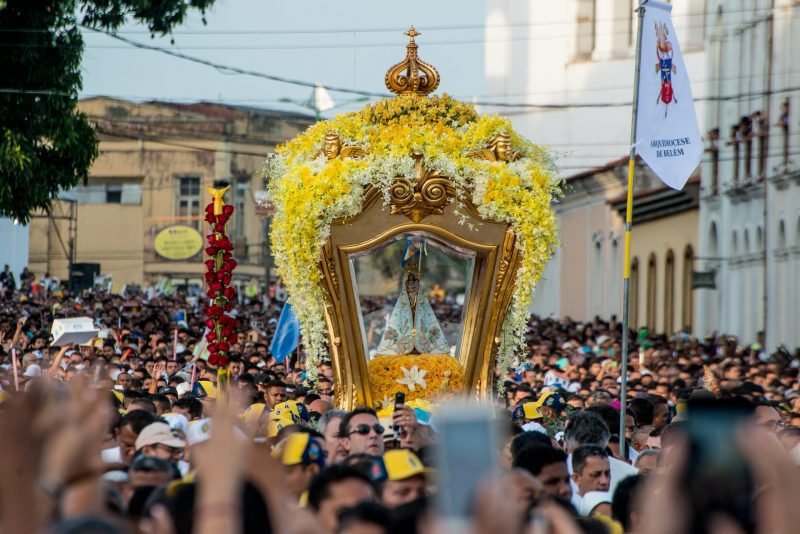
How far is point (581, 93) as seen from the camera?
190 feet

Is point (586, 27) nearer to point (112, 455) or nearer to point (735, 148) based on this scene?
point (735, 148)

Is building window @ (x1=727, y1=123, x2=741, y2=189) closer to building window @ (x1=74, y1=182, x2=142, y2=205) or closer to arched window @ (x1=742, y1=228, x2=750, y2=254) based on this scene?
arched window @ (x1=742, y1=228, x2=750, y2=254)

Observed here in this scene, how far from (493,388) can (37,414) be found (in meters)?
8.85

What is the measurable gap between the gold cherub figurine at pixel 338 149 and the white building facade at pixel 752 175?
67.9ft

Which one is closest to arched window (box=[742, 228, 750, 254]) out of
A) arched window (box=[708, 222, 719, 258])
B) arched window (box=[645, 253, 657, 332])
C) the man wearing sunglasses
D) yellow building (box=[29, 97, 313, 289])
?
arched window (box=[708, 222, 719, 258])

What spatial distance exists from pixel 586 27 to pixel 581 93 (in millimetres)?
2229

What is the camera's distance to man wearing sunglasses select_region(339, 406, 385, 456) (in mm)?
9594

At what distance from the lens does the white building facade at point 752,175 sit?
1325 inches

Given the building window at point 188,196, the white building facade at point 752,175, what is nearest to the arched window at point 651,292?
the white building facade at point 752,175

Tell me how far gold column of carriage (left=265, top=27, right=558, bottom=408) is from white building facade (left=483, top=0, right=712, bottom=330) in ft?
101

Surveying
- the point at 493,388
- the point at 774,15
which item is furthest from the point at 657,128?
the point at 774,15

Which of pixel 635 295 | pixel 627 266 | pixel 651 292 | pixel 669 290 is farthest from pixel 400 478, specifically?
pixel 635 295

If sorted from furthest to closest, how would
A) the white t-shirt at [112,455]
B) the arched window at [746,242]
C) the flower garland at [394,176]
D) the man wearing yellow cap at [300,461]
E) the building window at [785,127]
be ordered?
the arched window at [746,242] → the building window at [785,127] → the flower garland at [394,176] → the white t-shirt at [112,455] → the man wearing yellow cap at [300,461]

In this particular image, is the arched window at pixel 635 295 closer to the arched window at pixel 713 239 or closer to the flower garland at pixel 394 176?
the arched window at pixel 713 239
